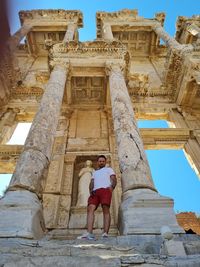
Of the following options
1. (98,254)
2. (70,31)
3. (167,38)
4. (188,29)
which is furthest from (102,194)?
(188,29)

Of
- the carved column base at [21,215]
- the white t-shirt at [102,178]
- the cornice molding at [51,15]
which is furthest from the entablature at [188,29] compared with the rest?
the carved column base at [21,215]

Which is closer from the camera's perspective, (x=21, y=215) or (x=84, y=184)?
(x=21, y=215)

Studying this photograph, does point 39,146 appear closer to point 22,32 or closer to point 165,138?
point 165,138

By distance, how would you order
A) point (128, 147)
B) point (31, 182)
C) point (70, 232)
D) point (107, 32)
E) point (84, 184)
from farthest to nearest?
point (107, 32) < point (84, 184) < point (70, 232) < point (128, 147) < point (31, 182)

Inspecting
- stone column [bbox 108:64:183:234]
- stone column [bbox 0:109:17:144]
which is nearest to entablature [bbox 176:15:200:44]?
stone column [bbox 108:64:183:234]

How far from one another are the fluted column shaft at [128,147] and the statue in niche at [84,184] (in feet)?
9.08

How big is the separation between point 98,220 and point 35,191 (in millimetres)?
3547

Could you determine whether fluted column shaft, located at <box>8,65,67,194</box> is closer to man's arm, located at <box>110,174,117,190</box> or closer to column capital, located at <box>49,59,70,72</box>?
man's arm, located at <box>110,174,117,190</box>

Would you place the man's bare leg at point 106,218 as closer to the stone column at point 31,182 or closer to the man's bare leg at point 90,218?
the man's bare leg at point 90,218

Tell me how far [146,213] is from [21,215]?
101 inches

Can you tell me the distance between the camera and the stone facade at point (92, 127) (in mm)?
5406

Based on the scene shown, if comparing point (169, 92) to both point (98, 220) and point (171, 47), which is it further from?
point (98, 220)

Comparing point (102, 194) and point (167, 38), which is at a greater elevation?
point (167, 38)

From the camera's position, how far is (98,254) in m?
3.56
